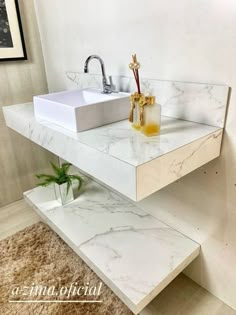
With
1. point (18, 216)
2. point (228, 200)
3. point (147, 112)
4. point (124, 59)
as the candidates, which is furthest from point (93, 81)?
point (18, 216)

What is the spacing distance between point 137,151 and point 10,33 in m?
1.59

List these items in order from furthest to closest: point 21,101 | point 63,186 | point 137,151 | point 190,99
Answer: point 21,101, point 63,186, point 190,99, point 137,151

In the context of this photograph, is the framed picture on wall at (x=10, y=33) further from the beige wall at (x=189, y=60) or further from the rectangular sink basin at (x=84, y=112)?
the rectangular sink basin at (x=84, y=112)

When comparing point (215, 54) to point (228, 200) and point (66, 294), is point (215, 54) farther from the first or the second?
point (66, 294)

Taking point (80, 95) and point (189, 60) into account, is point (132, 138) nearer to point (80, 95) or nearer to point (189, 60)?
point (189, 60)

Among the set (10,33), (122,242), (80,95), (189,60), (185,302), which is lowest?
(185,302)

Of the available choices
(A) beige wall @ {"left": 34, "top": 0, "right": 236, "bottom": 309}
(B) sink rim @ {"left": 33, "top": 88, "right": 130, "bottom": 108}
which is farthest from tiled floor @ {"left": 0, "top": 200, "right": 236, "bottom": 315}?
(B) sink rim @ {"left": 33, "top": 88, "right": 130, "bottom": 108}

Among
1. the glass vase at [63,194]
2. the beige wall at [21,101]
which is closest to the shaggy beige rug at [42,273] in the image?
the glass vase at [63,194]

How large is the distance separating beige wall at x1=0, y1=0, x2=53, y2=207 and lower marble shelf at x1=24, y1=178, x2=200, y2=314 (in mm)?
471

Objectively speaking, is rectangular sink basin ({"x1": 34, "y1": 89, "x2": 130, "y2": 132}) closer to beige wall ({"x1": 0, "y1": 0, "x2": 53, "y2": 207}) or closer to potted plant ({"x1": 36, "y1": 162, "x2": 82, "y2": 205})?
potted plant ({"x1": 36, "y1": 162, "x2": 82, "y2": 205})

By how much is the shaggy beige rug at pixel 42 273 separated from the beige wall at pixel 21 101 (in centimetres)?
52

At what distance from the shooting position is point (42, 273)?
1.56m

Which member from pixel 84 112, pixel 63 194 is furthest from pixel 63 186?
pixel 84 112

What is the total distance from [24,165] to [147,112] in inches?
62.2
